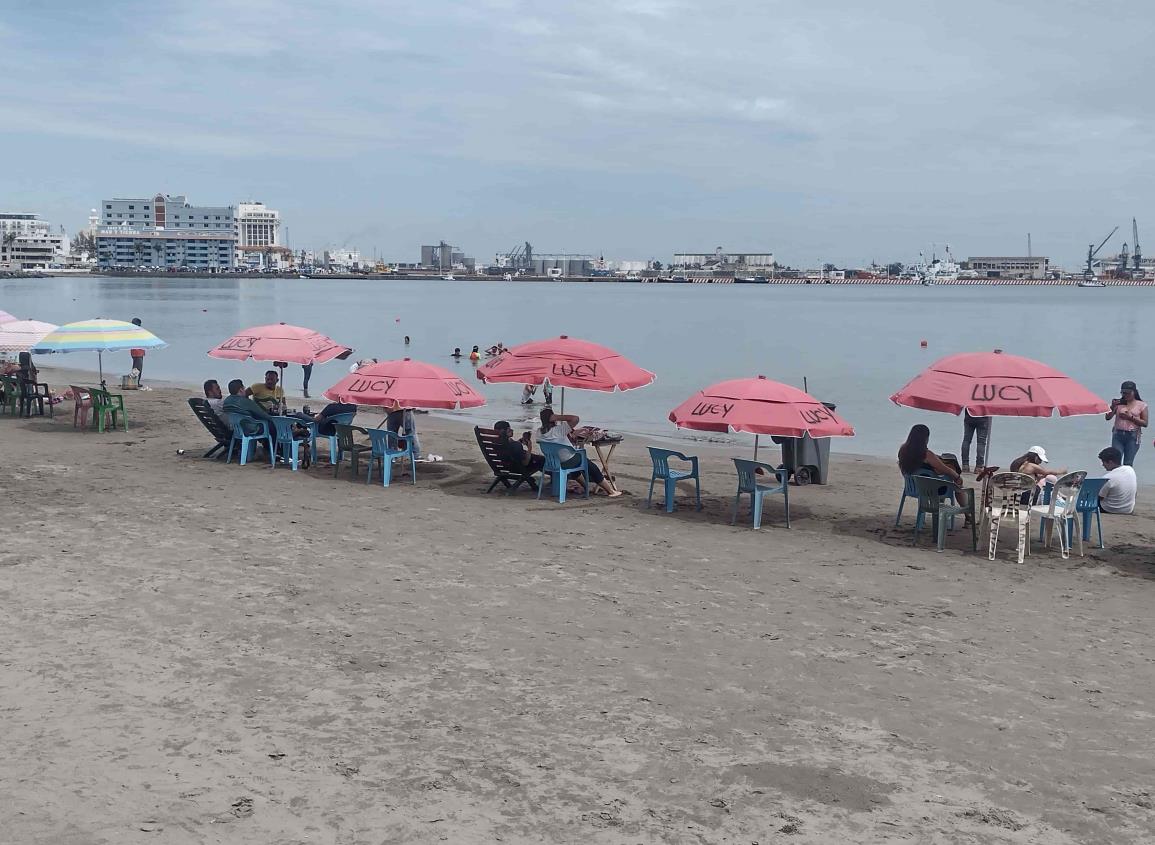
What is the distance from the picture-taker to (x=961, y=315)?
108125 mm

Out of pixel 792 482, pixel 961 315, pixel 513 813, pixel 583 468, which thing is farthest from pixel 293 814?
pixel 961 315

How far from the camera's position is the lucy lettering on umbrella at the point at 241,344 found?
14211 mm

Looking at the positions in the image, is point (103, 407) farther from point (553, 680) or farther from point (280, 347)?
point (553, 680)

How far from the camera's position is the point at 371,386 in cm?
1199

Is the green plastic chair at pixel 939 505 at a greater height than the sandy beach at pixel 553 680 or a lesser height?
greater

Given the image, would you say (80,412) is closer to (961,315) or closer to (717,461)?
(717,461)

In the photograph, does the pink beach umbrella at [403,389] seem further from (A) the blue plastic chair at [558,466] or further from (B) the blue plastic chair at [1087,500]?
(B) the blue plastic chair at [1087,500]

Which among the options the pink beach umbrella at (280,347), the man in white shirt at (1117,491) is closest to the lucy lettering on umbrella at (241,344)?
the pink beach umbrella at (280,347)

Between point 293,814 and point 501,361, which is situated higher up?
point 501,361

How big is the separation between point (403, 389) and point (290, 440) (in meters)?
2.10

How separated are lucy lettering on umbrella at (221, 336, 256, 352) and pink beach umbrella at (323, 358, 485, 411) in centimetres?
269

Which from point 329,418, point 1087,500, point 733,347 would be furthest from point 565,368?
point 733,347

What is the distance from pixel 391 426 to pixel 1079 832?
32.8 ft

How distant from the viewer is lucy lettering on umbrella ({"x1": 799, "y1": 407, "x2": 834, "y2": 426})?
33.5 feet
